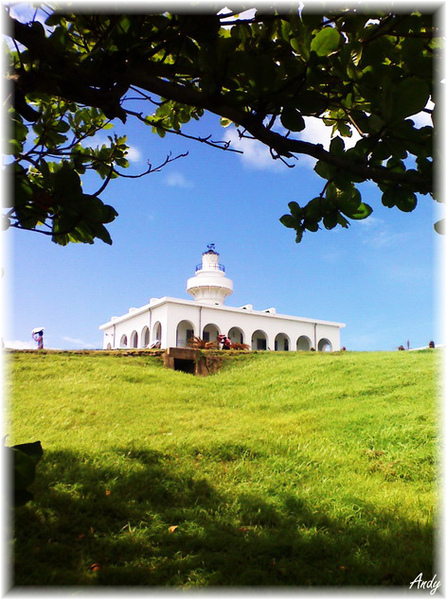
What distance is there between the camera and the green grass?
109 inches

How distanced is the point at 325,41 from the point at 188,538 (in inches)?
125

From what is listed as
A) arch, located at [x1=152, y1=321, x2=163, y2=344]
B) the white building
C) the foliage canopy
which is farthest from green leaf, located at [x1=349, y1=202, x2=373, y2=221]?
arch, located at [x1=152, y1=321, x2=163, y2=344]

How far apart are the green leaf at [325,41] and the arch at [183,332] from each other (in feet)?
83.9

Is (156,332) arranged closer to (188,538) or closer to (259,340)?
(259,340)

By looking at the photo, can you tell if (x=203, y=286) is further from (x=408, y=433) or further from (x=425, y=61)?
(x=425, y=61)

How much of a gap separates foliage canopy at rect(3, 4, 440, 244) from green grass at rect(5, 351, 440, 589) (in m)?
2.15

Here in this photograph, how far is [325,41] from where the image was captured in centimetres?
167

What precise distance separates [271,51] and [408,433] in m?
5.49

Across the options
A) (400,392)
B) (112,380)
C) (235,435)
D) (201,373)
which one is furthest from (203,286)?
(235,435)

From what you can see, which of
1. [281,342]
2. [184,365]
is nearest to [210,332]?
[281,342]

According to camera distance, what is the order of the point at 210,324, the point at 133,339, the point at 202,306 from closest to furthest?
the point at 202,306, the point at 210,324, the point at 133,339

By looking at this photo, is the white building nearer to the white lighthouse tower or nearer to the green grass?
the white lighthouse tower

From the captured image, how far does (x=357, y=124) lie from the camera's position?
6.51 feet

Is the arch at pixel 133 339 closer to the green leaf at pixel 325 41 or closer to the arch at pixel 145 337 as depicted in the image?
the arch at pixel 145 337
